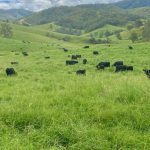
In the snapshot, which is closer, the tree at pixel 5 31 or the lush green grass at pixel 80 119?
the lush green grass at pixel 80 119

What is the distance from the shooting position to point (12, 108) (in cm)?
1062

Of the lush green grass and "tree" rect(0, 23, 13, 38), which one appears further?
"tree" rect(0, 23, 13, 38)

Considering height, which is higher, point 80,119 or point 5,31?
point 5,31

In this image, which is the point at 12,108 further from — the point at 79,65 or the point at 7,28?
the point at 7,28

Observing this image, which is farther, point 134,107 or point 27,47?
point 27,47

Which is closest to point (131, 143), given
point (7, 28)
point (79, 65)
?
point (79, 65)

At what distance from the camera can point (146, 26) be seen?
412 feet

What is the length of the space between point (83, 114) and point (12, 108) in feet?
6.67

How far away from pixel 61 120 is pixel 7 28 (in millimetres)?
160249

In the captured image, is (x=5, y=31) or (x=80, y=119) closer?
(x=80, y=119)

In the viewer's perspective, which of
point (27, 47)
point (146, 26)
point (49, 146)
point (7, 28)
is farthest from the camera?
point (7, 28)

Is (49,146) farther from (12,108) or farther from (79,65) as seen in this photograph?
(79,65)

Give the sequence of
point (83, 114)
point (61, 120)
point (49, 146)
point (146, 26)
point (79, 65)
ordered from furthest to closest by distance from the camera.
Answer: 1. point (146, 26)
2. point (79, 65)
3. point (83, 114)
4. point (61, 120)
5. point (49, 146)

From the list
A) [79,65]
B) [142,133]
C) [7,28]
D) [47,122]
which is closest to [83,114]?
[47,122]
